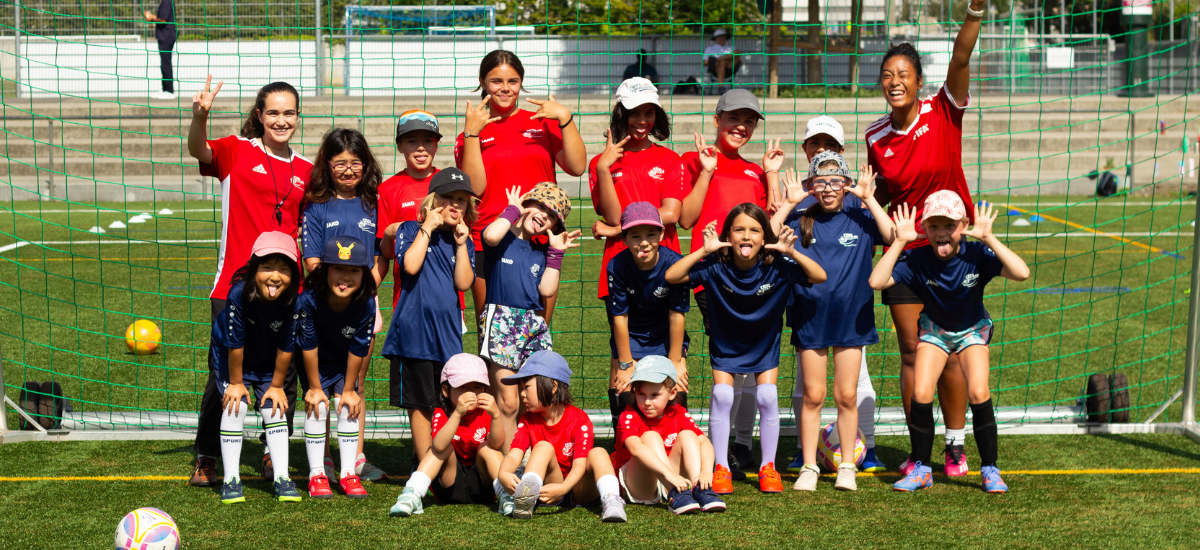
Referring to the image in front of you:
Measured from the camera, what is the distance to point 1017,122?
1991cm

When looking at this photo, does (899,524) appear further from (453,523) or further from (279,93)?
(279,93)

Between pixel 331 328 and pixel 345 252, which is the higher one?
pixel 345 252

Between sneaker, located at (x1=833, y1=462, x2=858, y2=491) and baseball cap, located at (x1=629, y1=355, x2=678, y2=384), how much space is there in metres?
0.87

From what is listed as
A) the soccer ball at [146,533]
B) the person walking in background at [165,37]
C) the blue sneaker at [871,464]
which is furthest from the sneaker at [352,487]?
the person walking in background at [165,37]

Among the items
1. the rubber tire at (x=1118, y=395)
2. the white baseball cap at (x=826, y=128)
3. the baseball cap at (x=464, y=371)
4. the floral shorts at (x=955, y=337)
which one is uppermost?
the white baseball cap at (x=826, y=128)

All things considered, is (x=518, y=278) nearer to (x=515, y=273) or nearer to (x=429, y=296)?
(x=515, y=273)

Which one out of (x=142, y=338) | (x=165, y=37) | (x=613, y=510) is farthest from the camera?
(x=165, y=37)

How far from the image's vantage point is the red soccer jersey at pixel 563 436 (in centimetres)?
449

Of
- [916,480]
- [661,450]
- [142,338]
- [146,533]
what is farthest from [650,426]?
[142,338]

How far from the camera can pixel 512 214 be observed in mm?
4750

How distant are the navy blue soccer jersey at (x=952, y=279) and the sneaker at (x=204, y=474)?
3233 mm

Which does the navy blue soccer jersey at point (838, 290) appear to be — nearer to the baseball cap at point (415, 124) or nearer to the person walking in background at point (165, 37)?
the baseball cap at point (415, 124)

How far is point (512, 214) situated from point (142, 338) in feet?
12.5

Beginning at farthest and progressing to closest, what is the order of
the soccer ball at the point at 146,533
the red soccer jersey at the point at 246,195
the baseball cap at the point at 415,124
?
the baseball cap at the point at 415,124
the red soccer jersey at the point at 246,195
the soccer ball at the point at 146,533
